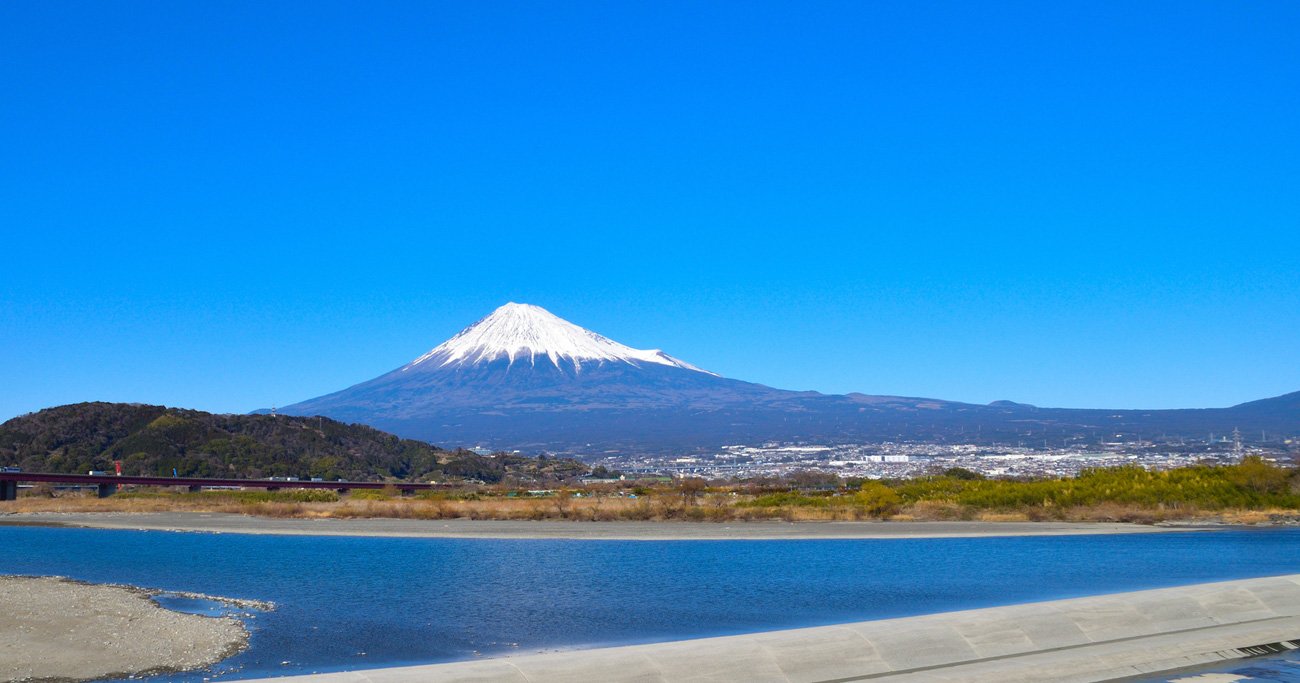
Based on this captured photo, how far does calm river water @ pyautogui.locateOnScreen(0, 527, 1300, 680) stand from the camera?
18.9m

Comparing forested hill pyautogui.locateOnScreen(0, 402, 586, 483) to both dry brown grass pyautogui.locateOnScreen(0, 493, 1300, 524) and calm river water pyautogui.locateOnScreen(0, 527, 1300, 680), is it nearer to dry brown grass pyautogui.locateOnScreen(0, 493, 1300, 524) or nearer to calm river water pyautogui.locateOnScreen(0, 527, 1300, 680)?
dry brown grass pyautogui.locateOnScreen(0, 493, 1300, 524)

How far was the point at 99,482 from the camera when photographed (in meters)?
70.9

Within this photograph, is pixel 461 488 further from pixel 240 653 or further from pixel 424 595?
pixel 240 653

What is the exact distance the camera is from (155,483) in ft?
242

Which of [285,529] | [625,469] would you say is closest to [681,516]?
[285,529]

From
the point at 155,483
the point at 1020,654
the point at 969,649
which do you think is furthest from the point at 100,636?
the point at 155,483

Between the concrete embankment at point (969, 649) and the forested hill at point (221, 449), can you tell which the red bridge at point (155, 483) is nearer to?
the forested hill at point (221, 449)

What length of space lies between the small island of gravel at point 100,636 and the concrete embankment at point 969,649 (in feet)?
16.6

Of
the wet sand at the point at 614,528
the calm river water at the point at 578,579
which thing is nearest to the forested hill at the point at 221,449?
the wet sand at the point at 614,528

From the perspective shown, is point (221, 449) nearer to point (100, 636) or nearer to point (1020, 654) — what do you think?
point (100, 636)

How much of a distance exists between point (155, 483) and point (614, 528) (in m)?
42.0

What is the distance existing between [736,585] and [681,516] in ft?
75.8

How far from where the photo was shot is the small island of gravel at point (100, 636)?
1558 centimetres

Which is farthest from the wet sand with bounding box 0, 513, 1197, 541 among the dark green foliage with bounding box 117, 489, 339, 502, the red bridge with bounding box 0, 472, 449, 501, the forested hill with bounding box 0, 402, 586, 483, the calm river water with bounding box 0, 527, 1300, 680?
the forested hill with bounding box 0, 402, 586, 483
